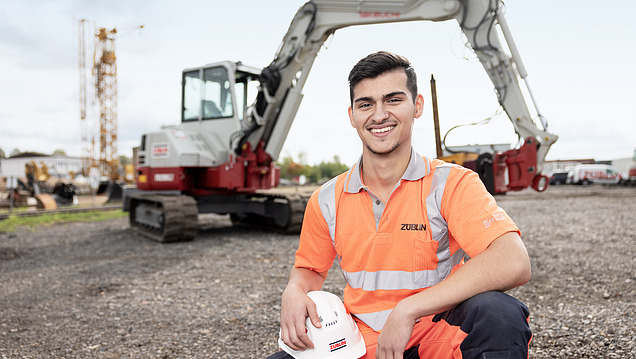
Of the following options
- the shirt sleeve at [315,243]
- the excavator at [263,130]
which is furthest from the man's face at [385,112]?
the excavator at [263,130]

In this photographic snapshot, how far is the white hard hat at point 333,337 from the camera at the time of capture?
6.42 feet

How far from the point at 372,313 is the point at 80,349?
259cm

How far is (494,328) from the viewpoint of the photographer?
1.68m

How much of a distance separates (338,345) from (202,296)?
333cm

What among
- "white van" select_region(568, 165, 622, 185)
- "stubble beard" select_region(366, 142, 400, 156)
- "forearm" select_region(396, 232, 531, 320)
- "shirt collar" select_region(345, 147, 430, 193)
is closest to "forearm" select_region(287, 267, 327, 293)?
"shirt collar" select_region(345, 147, 430, 193)

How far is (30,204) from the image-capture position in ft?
62.3

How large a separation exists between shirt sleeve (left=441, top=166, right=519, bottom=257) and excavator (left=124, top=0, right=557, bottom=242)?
6228 mm

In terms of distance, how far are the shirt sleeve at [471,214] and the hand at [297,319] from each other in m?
0.70

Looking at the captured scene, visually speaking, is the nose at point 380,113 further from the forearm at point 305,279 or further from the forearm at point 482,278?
the forearm at point 305,279

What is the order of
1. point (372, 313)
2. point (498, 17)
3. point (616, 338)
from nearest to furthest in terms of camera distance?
point (372, 313), point (616, 338), point (498, 17)

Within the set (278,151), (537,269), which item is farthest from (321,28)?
(537,269)

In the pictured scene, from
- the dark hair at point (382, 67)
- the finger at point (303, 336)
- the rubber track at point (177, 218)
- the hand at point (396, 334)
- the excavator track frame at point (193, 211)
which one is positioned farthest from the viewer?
the excavator track frame at point (193, 211)

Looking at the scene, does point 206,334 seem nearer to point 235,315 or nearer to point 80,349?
point 235,315

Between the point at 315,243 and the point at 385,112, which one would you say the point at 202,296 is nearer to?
the point at 315,243
